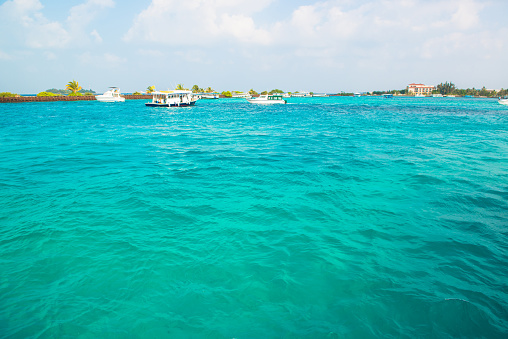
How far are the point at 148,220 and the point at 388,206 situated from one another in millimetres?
8572

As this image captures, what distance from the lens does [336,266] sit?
22.1 feet

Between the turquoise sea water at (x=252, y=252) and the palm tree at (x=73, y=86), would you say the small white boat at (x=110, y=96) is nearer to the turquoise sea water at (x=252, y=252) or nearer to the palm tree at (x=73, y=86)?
the palm tree at (x=73, y=86)

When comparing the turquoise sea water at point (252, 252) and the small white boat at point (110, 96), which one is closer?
the turquoise sea water at point (252, 252)

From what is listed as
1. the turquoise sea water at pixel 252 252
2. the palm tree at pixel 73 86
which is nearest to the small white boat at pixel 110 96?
the palm tree at pixel 73 86

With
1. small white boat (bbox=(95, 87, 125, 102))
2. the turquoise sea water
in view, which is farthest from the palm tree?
the turquoise sea water

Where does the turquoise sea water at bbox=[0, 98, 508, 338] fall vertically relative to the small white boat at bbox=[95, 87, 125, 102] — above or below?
below

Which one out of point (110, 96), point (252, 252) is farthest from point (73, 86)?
point (252, 252)

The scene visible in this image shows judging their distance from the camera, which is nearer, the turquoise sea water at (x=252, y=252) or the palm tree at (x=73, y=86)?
the turquoise sea water at (x=252, y=252)

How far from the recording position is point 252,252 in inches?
289

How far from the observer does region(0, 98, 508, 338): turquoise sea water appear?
5.18m

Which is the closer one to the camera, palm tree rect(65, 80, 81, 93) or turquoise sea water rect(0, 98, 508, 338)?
turquoise sea water rect(0, 98, 508, 338)

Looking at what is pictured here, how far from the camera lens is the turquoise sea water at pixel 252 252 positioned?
5.18 meters

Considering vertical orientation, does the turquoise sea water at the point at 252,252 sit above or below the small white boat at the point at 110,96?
below

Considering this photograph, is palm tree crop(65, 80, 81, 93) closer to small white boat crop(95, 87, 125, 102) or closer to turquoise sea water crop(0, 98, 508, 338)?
small white boat crop(95, 87, 125, 102)
